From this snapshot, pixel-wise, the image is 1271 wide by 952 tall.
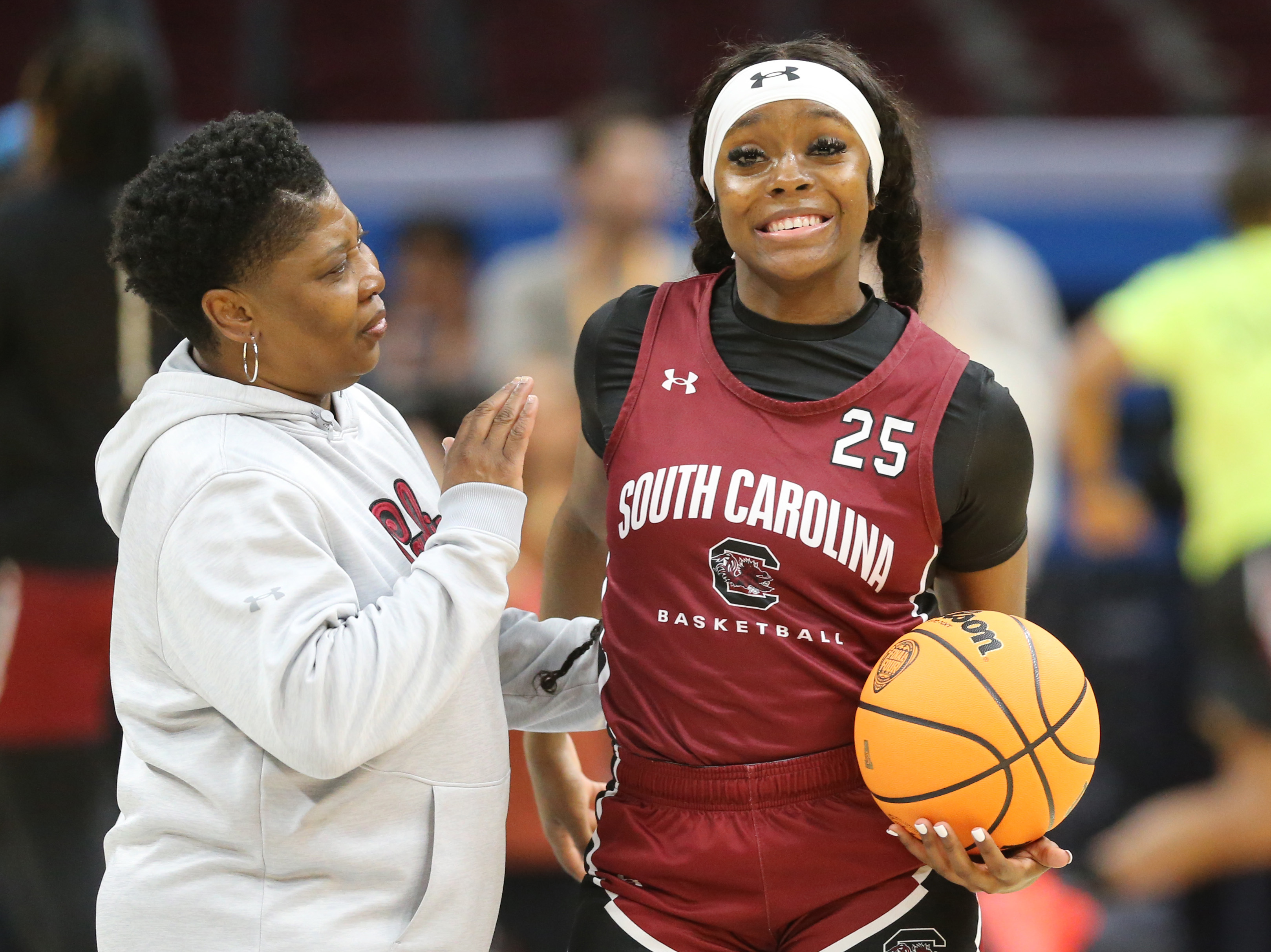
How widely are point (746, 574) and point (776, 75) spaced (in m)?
0.78

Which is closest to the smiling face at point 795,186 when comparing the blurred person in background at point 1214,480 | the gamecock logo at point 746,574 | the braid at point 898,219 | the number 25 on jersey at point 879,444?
the braid at point 898,219

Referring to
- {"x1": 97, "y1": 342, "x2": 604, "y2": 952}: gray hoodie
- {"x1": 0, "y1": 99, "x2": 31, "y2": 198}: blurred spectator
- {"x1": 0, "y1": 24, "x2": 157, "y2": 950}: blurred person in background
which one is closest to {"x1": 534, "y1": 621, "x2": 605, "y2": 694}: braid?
{"x1": 97, "y1": 342, "x2": 604, "y2": 952}: gray hoodie

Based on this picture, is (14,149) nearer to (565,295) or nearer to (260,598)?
(565,295)

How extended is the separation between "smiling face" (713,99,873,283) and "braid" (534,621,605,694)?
2.35ft

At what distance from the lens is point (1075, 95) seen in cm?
1034

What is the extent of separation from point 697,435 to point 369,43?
28.0ft

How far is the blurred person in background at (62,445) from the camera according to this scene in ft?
13.8

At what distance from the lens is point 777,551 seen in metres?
2.51

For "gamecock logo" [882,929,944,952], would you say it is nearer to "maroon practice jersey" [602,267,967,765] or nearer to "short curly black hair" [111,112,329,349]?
"maroon practice jersey" [602,267,967,765]

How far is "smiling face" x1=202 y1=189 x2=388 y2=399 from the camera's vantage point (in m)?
2.42

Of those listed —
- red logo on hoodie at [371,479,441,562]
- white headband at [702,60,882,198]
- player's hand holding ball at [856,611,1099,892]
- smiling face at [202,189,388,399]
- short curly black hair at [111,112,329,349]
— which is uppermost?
white headband at [702,60,882,198]

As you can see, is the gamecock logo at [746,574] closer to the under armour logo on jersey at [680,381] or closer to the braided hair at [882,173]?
the under armour logo on jersey at [680,381]

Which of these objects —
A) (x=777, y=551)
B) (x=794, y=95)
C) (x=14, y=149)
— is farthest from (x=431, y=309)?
(x=777, y=551)

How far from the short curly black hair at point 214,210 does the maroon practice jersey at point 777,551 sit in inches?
26.0
